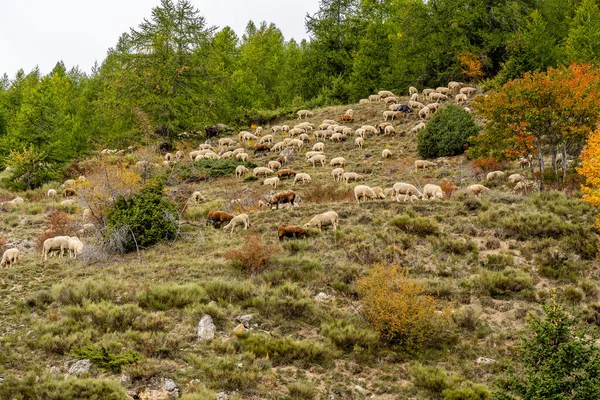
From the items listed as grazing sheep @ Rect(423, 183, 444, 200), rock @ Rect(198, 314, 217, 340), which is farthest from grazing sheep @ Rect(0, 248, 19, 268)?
grazing sheep @ Rect(423, 183, 444, 200)

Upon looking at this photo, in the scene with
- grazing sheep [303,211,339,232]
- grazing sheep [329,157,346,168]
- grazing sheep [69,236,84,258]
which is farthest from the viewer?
grazing sheep [329,157,346,168]

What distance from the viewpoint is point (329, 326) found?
10375mm

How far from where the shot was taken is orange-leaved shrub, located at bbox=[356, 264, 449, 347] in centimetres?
1009

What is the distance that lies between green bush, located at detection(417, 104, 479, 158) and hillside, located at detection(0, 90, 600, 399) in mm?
7791

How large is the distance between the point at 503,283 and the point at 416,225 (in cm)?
353

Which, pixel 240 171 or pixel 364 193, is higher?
pixel 240 171

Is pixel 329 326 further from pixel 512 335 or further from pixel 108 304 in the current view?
pixel 108 304

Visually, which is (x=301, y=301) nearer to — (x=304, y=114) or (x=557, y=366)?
(x=557, y=366)

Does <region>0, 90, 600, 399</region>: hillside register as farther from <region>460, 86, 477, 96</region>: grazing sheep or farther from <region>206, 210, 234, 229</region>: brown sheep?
<region>460, 86, 477, 96</region>: grazing sheep

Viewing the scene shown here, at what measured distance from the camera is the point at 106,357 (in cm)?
859

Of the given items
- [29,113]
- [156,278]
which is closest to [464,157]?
[156,278]

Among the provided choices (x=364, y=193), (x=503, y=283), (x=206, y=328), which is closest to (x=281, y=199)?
(x=364, y=193)

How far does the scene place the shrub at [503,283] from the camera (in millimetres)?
12234

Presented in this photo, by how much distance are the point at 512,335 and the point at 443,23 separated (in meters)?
35.0
